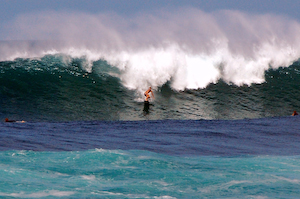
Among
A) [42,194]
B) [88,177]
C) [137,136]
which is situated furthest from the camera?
[137,136]

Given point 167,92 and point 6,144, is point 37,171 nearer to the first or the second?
point 6,144

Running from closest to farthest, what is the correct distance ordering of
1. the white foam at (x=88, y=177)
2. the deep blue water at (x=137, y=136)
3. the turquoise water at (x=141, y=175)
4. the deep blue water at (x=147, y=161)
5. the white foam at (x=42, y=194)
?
1. the white foam at (x=42, y=194)
2. the turquoise water at (x=141, y=175)
3. the deep blue water at (x=147, y=161)
4. the deep blue water at (x=137, y=136)
5. the white foam at (x=88, y=177)

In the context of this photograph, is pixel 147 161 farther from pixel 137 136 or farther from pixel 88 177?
pixel 137 136

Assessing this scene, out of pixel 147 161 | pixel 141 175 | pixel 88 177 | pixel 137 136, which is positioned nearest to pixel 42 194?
pixel 88 177

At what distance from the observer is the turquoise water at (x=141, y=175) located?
8680 mm

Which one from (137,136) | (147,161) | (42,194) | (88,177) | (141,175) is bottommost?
(42,194)

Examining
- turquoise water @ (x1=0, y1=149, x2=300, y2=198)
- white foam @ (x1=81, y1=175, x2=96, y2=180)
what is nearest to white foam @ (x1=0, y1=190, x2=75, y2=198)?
turquoise water @ (x1=0, y1=149, x2=300, y2=198)

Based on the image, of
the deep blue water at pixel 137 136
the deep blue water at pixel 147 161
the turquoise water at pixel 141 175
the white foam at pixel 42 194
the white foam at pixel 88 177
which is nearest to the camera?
the white foam at pixel 42 194

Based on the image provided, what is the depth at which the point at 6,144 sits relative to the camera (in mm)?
12711

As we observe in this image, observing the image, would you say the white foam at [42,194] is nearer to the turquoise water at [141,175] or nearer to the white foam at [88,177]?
the turquoise water at [141,175]

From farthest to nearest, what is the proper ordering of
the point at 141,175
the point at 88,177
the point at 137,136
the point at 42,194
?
the point at 137,136 < the point at 141,175 < the point at 88,177 < the point at 42,194

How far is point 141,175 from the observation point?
32.6 feet

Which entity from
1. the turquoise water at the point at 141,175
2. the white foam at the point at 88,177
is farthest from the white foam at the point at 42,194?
the white foam at the point at 88,177

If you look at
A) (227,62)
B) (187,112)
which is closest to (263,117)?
(187,112)
